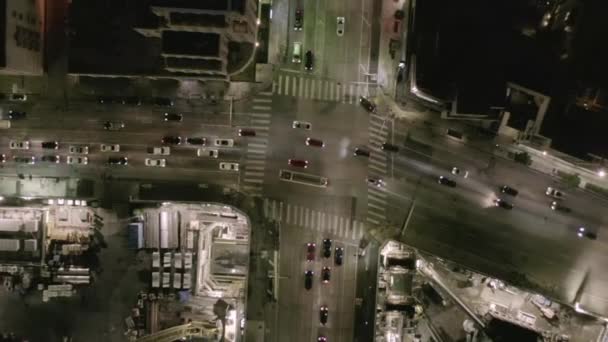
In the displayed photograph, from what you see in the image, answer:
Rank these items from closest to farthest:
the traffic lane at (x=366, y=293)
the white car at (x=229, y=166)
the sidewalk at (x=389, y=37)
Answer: the sidewalk at (x=389, y=37) → the traffic lane at (x=366, y=293) → the white car at (x=229, y=166)

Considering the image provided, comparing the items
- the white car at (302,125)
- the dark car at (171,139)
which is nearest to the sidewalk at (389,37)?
the white car at (302,125)

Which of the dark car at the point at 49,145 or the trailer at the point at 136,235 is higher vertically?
the dark car at the point at 49,145

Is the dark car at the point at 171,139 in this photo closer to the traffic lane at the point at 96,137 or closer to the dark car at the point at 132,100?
the traffic lane at the point at 96,137

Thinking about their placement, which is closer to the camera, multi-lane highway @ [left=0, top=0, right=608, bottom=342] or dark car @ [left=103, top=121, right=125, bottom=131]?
multi-lane highway @ [left=0, top=0, right=608, bottom=342]

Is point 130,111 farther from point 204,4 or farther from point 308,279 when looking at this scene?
point 308,279

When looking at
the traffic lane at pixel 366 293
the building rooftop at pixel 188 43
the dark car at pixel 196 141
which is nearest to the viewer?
the building rooftop at pixel 188 43

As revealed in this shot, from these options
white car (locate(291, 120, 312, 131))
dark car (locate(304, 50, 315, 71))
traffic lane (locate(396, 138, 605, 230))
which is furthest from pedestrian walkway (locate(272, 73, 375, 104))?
traffic lane (locate(396, 138, 605, 230))

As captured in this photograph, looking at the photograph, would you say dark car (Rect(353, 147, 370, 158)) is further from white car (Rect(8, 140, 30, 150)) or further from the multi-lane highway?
white car (Rect(8, 140, 30, 150))
